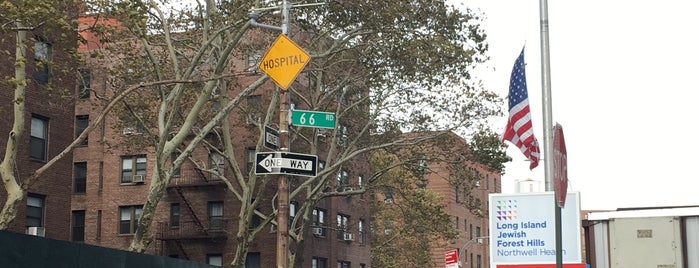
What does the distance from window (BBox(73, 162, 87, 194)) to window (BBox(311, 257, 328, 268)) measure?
42.3ft

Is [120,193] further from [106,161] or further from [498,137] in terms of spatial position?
[498,137]

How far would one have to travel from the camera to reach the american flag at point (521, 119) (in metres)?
20.8

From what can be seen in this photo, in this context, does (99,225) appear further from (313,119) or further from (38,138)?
(313,119)

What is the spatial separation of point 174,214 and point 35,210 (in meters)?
19.9

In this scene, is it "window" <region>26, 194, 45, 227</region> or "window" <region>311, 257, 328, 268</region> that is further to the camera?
"window" <region>311, 257, 328, 268</region>

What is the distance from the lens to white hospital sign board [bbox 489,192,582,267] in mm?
15883

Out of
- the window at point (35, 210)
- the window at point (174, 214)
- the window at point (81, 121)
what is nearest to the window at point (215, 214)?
the window at point (174, 214)

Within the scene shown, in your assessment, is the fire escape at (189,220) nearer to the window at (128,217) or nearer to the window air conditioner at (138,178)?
the window at (128,217)

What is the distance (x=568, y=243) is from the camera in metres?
15.6

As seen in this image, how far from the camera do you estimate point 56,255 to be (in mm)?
18312

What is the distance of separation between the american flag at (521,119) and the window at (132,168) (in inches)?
1339

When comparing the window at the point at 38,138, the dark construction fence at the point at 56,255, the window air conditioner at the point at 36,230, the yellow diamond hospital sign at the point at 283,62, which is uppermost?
the window at the point at 38,138

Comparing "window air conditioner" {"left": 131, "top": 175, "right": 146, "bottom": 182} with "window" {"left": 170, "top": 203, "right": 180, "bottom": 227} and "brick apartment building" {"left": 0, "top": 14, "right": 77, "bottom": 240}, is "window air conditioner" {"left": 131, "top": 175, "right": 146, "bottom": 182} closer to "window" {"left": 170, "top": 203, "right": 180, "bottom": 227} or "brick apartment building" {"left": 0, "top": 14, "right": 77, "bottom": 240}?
"window" {"left": 170, "top": 203, "right": 180, "bottom": 227}

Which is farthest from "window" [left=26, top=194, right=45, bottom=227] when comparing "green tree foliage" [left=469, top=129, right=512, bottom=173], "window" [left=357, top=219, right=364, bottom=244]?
"window" [left=357, top=219, right=364, bottom=244]
